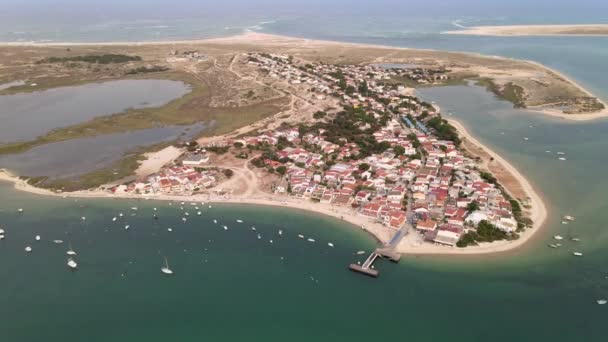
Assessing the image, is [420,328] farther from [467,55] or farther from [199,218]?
[467,55]

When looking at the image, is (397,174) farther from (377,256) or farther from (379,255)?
(377,256)

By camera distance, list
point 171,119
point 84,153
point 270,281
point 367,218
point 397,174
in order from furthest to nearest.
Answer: point 171,119 → point 84,153 → point 397,174 → point 367,218 → point 270,281

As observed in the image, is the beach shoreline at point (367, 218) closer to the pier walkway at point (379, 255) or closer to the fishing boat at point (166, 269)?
the pier walkway at point (379, 255)

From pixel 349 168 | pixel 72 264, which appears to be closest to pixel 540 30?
pixel 349 168

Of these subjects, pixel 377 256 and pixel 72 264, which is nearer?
pixel 377 256

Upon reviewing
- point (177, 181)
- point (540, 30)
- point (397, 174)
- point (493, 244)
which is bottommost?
point (177, 181)

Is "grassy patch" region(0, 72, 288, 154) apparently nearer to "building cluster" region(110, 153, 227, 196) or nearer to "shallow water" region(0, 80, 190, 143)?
"shallow water" region(0, 80, 190, 143)
